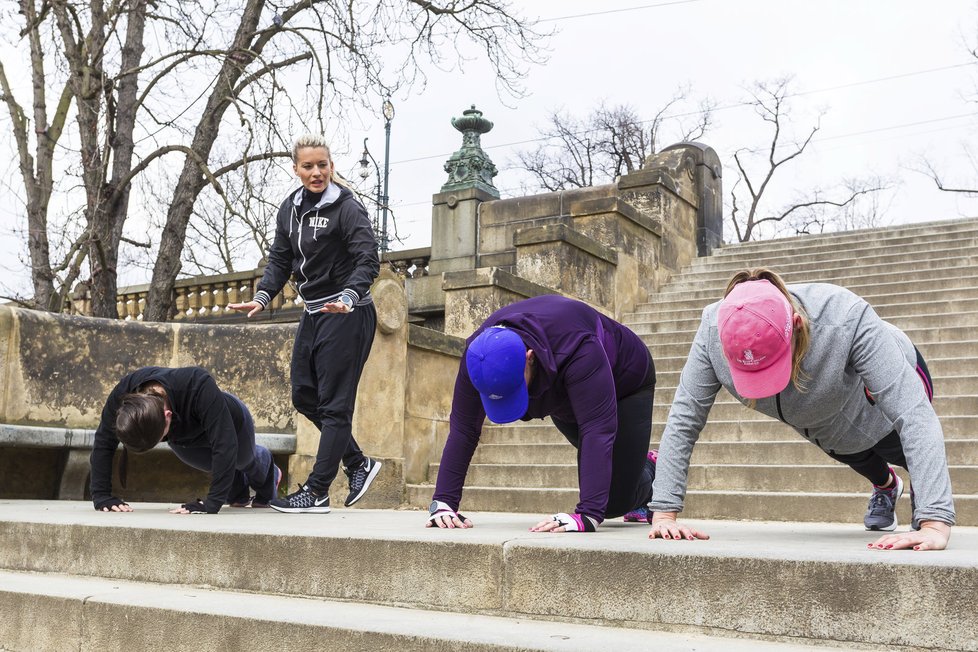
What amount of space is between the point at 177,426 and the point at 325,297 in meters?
0.89

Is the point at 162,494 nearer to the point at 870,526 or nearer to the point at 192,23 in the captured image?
the point at 870,526

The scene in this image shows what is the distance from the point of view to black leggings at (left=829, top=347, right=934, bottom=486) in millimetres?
3184

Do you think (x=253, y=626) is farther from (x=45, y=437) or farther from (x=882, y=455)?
(x=45, y=437)

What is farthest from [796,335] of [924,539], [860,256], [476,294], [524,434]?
[860,256]

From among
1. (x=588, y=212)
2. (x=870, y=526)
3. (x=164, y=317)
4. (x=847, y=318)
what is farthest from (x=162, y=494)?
(x=588, y=212)

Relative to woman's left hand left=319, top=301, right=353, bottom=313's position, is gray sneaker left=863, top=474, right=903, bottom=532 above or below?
below

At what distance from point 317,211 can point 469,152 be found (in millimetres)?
10380

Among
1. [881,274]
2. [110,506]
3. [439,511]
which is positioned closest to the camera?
[439,511]

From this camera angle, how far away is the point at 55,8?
9.39m

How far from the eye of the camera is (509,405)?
3172mm

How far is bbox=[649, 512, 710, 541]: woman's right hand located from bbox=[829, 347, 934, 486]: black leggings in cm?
68

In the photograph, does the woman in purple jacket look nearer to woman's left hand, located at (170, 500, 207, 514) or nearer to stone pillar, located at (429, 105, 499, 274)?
woman's left hand, located at (170, 500, 207, 514)

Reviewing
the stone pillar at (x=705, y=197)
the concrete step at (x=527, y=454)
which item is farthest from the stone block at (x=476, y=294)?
the stone pillar at (x=705, y=197)

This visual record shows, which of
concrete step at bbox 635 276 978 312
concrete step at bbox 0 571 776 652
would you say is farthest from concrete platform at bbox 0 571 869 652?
concrete step at bbox 635 276 978 312
